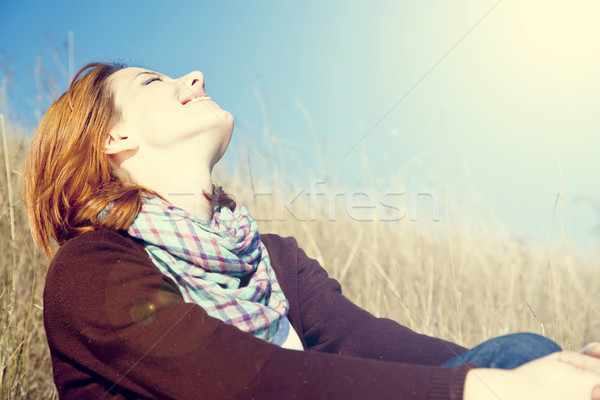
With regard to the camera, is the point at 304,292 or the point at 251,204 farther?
the point at 251,204

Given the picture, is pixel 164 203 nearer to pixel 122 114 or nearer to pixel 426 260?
pixel 122 114

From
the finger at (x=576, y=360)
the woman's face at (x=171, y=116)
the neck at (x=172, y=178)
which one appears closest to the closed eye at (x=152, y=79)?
the woman's face at (x=171, y=116)

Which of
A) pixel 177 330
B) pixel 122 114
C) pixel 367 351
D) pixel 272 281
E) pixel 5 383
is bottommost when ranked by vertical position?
pixel 5 383

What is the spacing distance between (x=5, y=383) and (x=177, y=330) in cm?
106

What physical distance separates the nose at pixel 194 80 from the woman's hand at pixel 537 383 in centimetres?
111

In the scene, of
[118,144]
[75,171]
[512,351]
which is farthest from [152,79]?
[512,351]

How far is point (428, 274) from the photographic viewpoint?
2.93 m

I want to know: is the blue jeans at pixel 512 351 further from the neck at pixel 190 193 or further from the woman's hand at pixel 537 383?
the neck at pixel 190 193

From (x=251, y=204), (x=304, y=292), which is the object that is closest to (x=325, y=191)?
(x=251, y=204)

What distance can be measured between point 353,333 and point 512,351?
22.6 inches

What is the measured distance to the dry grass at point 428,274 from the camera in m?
2.28

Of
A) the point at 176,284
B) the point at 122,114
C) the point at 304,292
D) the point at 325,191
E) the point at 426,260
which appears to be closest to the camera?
the point at 176,284

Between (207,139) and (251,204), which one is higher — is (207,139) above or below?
above

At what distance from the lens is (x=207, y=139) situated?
4.74ft
